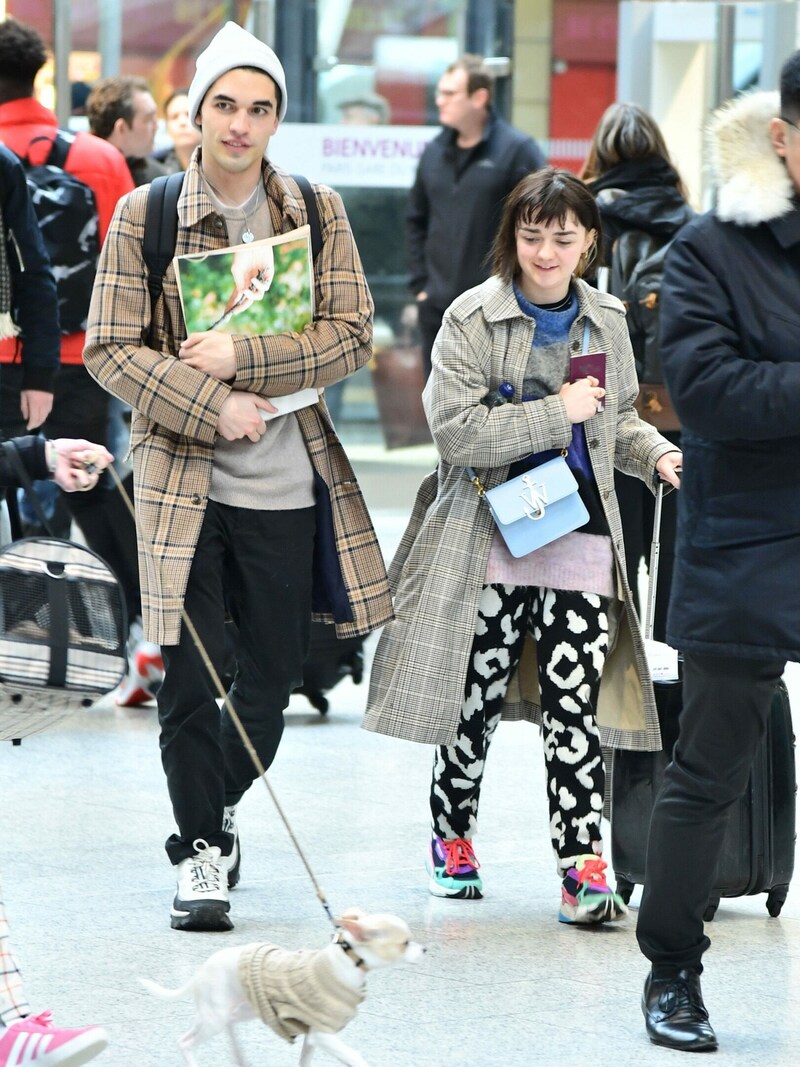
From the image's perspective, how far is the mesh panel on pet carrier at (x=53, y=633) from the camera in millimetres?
2982

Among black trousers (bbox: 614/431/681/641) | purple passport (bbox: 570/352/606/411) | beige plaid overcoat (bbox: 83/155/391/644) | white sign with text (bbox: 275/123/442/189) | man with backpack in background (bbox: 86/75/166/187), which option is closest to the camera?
beige plaid overcoat (bbox: 83/155/391/644)

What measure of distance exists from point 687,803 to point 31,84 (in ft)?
13.0

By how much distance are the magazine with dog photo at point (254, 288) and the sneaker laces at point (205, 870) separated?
0.99 metres

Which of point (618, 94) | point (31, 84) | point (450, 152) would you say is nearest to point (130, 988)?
point (31, 84)

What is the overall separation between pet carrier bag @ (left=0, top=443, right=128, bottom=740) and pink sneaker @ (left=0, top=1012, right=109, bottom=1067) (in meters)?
0.50

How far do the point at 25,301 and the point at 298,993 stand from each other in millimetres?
2895

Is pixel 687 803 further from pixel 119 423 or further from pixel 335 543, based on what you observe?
pixel 119 423

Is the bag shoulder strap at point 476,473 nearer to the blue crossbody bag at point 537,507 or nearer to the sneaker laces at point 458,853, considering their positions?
the blue crossbody bag at point 537,507

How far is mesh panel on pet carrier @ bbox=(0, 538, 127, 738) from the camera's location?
2982 millimetres

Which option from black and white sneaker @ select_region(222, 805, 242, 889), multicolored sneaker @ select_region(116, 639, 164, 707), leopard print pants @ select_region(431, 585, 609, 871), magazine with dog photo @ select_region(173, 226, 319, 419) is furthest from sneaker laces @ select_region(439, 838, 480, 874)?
multicolored sneaker @ select_region(116, 639, 164, 707)

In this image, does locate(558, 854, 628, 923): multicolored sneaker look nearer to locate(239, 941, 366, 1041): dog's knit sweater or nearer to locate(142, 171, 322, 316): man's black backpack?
A: locate(239, 941, 366, 1041): dog's knit sweater

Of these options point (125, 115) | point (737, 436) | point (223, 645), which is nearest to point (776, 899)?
point (223, 645)

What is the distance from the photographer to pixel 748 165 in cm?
308

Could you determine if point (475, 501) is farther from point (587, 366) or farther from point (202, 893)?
point (202, 893)
